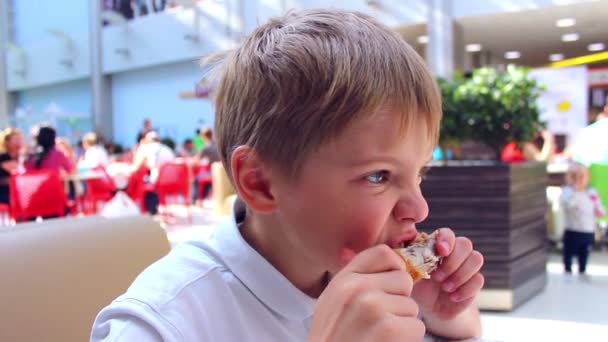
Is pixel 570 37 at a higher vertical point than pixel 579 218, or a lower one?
higher

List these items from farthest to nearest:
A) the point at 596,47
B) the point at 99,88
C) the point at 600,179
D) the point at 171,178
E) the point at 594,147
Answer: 1. the point at 99,88
2. the point at 596,47
3. the point at 171,178
4. the point at 594,147
5. the point at 600,179

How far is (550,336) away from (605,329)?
Result: 398 mm

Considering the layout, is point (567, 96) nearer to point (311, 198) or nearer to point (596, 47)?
point (596, 47)

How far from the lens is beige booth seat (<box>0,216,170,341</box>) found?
1.00 m

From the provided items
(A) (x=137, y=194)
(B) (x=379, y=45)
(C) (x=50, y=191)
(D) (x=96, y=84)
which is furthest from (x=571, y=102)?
(D) (x=96, y=84)

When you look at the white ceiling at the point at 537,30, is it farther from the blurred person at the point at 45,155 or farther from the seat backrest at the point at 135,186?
the blurred person at the point at 45,155

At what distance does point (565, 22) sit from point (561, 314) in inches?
303

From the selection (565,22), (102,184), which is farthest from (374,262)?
(565,22)

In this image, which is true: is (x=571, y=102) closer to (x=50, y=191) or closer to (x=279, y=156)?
(x=50, y=191)

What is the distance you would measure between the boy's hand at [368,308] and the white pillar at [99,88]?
17.8 metres

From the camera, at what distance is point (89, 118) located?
58.0 ft

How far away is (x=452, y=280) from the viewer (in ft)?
2.85

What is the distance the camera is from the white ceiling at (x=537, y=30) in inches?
349

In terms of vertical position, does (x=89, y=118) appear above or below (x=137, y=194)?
above
